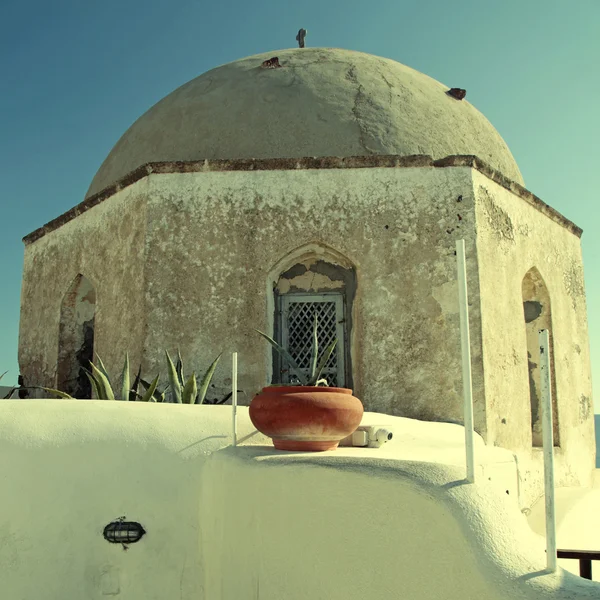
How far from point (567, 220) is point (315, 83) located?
12.4 ft

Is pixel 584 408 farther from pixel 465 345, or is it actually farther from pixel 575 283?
pixel 465 345

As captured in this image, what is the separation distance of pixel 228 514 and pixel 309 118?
5301 mm

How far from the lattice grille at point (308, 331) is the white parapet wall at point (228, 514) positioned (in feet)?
9.38

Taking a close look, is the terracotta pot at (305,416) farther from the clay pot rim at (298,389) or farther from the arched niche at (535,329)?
the arched niche at (535,329)

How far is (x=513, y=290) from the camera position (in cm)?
750

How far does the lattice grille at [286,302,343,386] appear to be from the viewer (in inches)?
281

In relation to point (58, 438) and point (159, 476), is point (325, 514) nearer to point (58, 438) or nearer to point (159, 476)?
point (159, 476)

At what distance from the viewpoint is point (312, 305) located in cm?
723

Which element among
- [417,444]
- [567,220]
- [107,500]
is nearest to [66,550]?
[107,500]

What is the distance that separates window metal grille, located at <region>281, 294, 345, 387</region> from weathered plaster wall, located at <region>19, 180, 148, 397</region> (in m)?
1.54

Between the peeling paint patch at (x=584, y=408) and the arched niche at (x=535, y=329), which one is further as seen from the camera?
the peeling paint patch at (x=584, y=408)

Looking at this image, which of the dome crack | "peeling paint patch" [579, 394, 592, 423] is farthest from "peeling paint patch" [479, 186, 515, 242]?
"peeling paint patch" [579, 394, 592, 423]

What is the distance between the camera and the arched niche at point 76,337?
8531mm

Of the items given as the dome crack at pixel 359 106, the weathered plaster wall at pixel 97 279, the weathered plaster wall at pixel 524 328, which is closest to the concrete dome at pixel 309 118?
the dome crack at pixel 359 106
